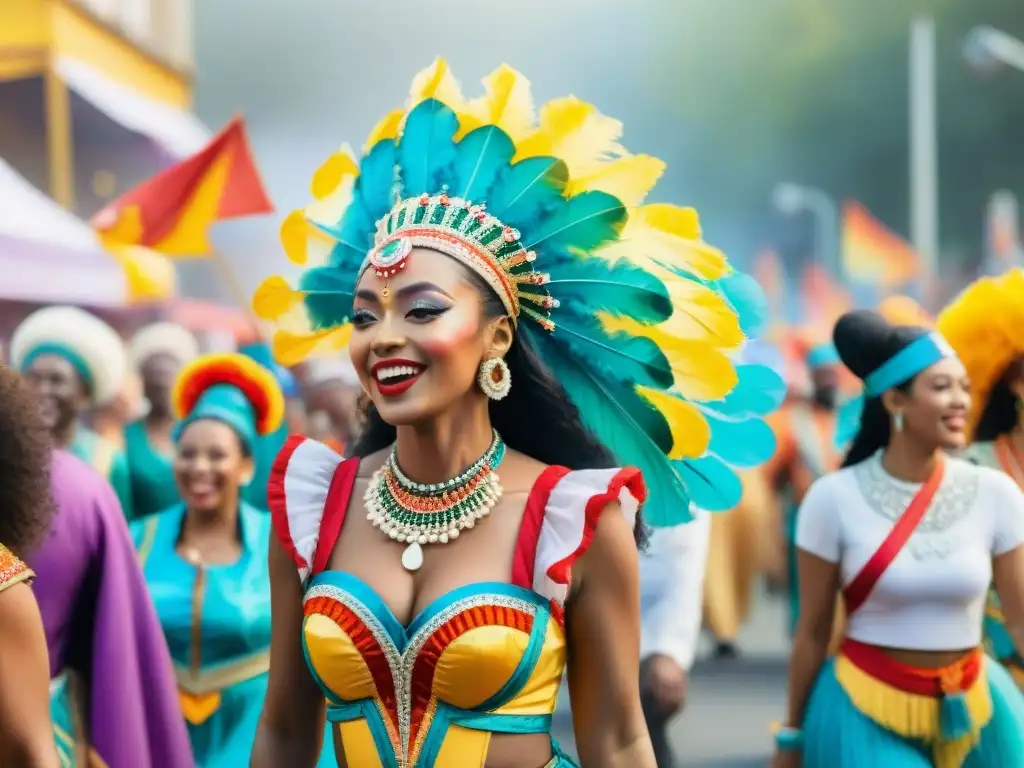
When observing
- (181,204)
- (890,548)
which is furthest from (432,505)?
(181,204)

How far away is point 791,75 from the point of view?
4297 centimetres

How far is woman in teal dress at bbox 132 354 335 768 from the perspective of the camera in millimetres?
5301

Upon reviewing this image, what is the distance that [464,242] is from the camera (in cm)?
322

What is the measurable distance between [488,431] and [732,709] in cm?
654

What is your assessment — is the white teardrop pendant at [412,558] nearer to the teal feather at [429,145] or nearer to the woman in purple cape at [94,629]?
the teal feather at [429,145]

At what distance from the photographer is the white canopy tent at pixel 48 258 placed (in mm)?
10406

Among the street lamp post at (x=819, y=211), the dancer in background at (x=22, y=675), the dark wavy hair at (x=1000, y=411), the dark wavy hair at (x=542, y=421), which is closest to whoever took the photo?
the dancer in background at (x=22, y=675)

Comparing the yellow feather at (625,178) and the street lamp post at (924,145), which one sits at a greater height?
the street lamp post at (924,145)

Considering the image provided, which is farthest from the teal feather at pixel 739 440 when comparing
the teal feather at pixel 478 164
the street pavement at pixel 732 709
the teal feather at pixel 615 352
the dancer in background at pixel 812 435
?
the dancer in background at pixel 812 435

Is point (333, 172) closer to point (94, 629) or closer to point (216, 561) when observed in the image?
point (94, 629)

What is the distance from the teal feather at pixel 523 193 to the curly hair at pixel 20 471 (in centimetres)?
102

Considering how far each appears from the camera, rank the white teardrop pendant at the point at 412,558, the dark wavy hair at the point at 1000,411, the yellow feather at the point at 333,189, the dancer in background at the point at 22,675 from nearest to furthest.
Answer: the dancer in background at the point at 22,675, the white teardrop pendant at the point at 412,558, the yellow feather at the point at 333,189, the dark wavy hair at the point at 1000,411

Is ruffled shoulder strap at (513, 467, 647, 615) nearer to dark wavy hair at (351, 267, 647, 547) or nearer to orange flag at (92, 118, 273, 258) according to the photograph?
dark wavy hair at (351, 267, 647, 547)

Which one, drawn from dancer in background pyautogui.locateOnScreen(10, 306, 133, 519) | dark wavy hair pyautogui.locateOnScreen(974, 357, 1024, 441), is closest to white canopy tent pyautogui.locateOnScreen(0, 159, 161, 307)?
dancer in background pyautogui.locateOnScreen(10, 306, 133, 519)
